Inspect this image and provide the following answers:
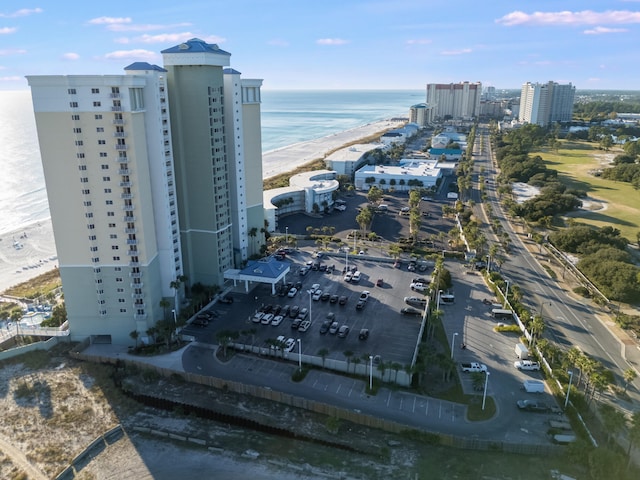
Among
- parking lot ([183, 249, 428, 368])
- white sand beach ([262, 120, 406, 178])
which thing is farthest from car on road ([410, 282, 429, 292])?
white sand beach ([262, 120, 406, 178])

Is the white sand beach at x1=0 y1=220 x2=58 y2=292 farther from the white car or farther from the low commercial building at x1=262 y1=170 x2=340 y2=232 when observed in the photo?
the white car

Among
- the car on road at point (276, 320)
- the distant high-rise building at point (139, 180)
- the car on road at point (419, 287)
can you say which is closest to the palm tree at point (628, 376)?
the car on road at point (419, 287)

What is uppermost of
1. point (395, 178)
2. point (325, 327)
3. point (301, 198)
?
point (395, 178)

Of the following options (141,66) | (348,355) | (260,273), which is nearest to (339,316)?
(348,355)

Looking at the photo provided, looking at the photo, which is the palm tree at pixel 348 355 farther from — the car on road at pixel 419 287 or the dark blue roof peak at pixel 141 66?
the dark blue roof peak at pixel 141 66

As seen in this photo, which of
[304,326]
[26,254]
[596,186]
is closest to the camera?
[304,326]

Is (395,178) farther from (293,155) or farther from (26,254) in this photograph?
(26,254)
